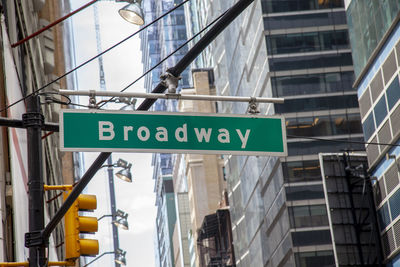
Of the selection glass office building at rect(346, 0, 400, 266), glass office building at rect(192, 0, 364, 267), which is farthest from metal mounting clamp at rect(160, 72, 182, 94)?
glass office building at rect(192, 0, 364, 267)

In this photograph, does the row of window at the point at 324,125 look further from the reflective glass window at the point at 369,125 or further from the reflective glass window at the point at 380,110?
the reflective glass window at the point at 380,110

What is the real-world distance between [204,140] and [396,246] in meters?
40.6

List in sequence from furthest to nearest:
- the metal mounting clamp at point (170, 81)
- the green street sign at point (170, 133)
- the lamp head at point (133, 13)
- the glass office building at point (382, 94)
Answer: the glass office building at point (382, 94) → the lamp head at point (133, 13) → the metal mounting clamp at point (170, 81) → the green street sign at point (170, 133)

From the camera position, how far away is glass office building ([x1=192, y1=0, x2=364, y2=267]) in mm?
65812

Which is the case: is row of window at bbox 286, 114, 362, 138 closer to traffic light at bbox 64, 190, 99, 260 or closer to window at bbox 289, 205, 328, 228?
window at bbox 289, 205, 328, 228

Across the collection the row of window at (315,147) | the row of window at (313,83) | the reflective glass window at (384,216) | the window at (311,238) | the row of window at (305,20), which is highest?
the row of window at (305,20)

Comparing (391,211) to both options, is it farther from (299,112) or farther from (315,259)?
(299,112)

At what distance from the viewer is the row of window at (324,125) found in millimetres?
68375

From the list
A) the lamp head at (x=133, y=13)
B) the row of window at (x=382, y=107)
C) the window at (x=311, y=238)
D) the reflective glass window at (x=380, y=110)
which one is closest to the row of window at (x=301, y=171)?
the window at (x=311, y=238)

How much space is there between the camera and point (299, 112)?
68.9m

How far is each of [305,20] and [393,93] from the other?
27.2 metres

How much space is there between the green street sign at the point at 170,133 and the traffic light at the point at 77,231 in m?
2.59

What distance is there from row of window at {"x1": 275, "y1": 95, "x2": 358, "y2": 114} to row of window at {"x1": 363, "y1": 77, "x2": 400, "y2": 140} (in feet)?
60.3

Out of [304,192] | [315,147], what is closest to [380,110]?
[304,192]
